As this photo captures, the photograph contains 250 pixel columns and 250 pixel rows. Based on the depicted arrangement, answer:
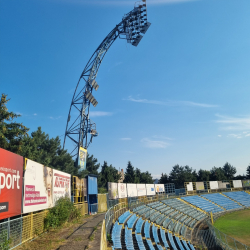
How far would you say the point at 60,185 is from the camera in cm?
1445

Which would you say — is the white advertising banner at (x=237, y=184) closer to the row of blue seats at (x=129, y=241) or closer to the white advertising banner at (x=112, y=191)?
the white advertising banner at (x=112, y=191)

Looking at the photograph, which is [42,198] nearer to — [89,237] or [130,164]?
[89,237]

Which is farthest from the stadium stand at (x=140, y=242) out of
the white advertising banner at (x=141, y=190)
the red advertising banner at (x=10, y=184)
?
the white advertising banner at (x=141, y=190)

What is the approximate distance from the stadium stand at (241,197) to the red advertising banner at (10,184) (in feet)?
146

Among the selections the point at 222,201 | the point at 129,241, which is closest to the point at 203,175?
A: the point at 222,201

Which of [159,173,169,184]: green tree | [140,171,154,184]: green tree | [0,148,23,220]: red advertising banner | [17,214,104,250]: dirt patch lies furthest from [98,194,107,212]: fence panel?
[159,173,169,184]: green tree

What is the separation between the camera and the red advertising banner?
7465 millimetres

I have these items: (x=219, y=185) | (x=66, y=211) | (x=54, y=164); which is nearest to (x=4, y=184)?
(x=66, y=211)

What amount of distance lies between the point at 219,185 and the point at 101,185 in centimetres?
2768

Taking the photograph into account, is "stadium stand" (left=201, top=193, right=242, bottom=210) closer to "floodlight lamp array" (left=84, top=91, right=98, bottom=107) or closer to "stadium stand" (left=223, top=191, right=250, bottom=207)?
"stadium stand" (left=223, top=191, right=250, bottom=207)

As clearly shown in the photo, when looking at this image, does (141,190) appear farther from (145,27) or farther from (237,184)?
(237,184)

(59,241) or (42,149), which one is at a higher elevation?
(42,149)

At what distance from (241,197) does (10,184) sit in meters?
49.6

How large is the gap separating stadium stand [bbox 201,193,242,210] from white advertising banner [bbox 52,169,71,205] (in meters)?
32.7
